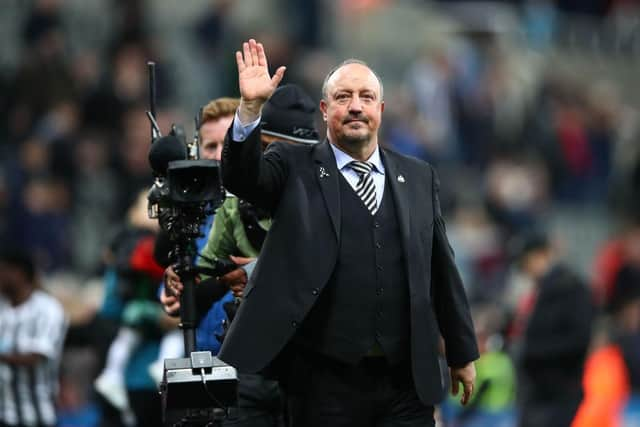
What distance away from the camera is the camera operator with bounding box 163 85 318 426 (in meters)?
7.70

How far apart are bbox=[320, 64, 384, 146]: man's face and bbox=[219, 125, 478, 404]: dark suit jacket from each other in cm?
16

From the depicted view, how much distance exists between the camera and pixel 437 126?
1911 cm

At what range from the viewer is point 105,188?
53.3ft

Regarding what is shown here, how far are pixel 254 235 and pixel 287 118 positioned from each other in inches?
25.2

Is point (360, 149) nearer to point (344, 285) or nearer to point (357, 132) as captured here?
point (357, 132)

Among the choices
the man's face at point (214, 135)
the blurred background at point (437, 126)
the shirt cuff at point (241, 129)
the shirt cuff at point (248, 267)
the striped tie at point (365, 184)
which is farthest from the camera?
the blurred background at point (437, 126)

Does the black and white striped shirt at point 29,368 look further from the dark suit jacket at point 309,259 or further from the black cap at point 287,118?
the dark suit jacket at point 309,259

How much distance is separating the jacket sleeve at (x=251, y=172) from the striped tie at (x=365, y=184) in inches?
13.8

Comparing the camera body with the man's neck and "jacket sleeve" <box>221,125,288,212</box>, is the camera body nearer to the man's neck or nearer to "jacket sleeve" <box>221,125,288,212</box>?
"jacket sleeve" <box>221,125,288,212</box>

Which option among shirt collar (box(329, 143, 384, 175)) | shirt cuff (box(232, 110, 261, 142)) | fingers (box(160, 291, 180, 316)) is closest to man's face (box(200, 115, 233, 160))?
fingers (box(160, 291, 180, 316))

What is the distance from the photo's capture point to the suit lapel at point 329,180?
689 cm

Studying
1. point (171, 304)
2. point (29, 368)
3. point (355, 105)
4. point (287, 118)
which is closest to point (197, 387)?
point (171, 304)

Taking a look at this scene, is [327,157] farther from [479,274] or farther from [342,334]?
[479,274]

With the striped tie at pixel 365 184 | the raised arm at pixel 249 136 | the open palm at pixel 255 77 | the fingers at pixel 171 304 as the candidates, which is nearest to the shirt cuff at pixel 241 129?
the raised arm at pixel 249 136
